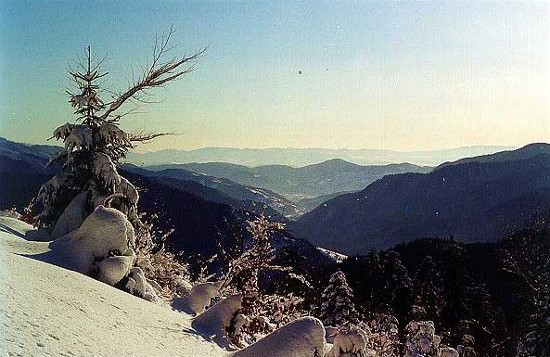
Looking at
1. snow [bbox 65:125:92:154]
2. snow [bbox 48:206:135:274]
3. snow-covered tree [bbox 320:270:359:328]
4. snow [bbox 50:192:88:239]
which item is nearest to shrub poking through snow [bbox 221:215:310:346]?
snow [bbox 48:206:135:274]

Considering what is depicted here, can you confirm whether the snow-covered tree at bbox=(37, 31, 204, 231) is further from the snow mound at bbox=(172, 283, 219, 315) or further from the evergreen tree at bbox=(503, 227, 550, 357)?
the evergreen tree at bbox=(503, 227, 550, 357)

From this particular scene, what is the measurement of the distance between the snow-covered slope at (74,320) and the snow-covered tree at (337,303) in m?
15.2

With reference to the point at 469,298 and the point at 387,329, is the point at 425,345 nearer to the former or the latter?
the point at 387,329

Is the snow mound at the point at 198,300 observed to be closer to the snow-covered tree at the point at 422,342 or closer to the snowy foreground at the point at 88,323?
the snowy foreground at the point at 88,323

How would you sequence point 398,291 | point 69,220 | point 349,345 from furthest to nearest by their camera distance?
point 398,291 < point 69,220 < point 349,345

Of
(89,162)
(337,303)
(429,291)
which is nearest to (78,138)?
(89,162)

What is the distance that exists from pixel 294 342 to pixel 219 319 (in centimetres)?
184

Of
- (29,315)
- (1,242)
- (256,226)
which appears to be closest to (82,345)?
(29,315)

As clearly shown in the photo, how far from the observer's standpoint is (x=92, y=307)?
208 inches

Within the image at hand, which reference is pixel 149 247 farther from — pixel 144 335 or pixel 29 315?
pixel 29 315

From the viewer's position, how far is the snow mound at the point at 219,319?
6.69 m

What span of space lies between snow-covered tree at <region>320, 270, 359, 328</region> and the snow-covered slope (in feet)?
49.9

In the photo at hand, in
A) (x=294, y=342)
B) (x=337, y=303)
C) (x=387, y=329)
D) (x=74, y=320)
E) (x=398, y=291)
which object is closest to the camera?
(x=74, y=320)

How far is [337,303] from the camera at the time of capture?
21875 millimetres
